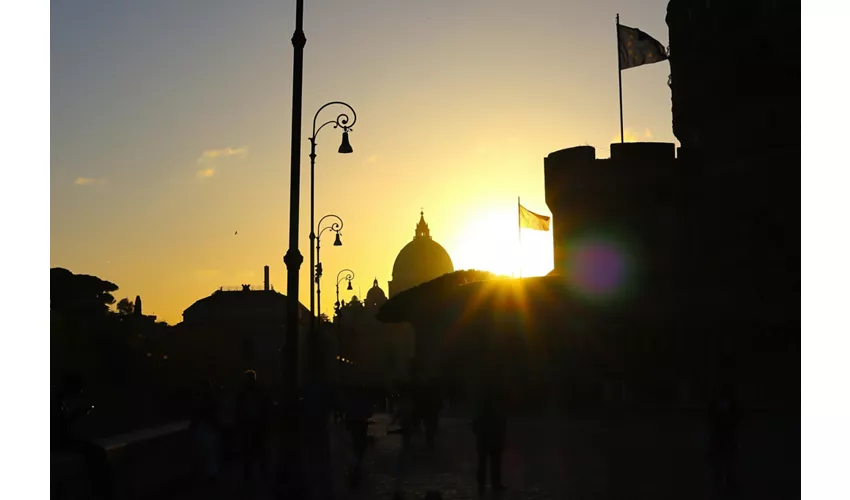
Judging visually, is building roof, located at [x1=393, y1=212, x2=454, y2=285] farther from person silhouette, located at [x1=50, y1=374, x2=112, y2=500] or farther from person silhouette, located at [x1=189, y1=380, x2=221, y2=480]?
person silhouette, located at [x1=50, y1=374, x2=112, y2=500]

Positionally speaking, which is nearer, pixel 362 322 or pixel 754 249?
pixel 754 249

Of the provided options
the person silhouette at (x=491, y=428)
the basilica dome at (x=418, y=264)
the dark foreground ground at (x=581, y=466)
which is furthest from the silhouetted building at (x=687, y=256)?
the basilica dome at (x=418, y=264)

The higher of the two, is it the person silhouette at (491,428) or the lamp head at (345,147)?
the lamp head at (345,147)

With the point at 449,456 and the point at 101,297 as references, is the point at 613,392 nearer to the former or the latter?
the point at 449,456

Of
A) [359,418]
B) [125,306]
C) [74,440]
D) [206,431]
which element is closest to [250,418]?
[206,431]

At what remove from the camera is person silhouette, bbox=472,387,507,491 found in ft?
49.6

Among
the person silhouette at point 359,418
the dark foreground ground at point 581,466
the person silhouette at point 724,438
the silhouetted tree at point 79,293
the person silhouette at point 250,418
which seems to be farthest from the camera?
the silhouetted tree at point 79,293

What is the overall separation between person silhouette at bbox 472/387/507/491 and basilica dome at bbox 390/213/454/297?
17635cm

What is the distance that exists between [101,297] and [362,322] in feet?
295

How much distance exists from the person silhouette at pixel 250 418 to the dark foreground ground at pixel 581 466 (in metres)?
0.48

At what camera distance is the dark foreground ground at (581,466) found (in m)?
15.0

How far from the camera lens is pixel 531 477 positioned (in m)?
17.2

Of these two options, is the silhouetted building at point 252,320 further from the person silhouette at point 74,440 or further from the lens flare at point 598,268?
the person silhouette at point 74,440
